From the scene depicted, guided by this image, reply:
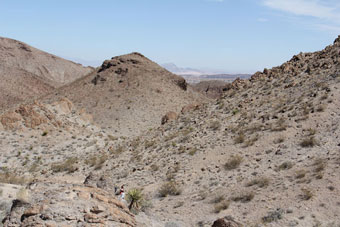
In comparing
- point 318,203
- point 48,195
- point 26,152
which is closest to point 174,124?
point 26,152

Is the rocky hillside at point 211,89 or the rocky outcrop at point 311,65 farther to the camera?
the rocky hillside at point 211,89

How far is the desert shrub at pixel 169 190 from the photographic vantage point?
46.5 feet

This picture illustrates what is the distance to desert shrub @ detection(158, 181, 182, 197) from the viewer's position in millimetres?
14180

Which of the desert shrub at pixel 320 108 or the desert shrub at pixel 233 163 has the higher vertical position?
the desert shrub at pixel 320 108

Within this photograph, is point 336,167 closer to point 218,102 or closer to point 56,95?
point 218,102

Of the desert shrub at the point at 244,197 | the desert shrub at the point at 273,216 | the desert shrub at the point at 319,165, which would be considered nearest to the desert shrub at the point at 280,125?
the desert shrub at the point at 319,165

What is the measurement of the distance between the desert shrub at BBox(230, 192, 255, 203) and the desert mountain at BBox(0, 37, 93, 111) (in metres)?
60.9

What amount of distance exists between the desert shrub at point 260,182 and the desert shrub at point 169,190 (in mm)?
2796

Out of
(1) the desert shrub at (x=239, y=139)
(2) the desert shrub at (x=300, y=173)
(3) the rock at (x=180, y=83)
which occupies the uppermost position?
(3) the rock at (x=180, y=83)

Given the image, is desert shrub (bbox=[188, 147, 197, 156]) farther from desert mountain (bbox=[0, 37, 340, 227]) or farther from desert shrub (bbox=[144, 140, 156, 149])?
desert shrub (bbox=[144, 140, 156, 149])

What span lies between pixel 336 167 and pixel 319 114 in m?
4.41

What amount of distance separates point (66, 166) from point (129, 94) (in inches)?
995

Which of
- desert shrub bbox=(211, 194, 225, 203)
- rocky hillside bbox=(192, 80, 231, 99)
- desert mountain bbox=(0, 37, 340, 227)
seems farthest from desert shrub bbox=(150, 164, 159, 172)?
rocky hillside bbox=(192, 80, 231, 99)

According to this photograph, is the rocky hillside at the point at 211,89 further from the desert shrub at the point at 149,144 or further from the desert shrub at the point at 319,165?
the desert shrub at the point at 319,165
